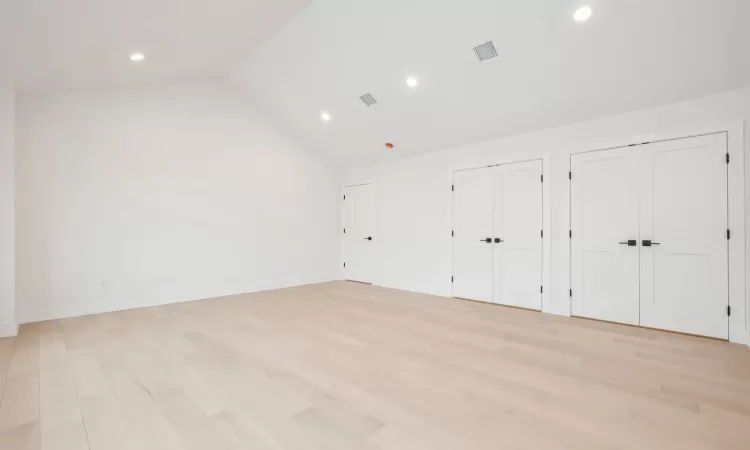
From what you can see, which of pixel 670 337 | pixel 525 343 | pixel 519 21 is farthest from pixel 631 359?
pixel 519 21

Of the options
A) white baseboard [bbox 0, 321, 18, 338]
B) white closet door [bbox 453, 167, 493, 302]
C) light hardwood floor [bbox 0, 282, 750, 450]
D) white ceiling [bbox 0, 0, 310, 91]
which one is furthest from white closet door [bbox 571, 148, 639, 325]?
white baseboard [bbox 0, 321, 18, 338]

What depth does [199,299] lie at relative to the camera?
19.0 ft

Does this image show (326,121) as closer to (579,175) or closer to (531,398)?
(579,175)

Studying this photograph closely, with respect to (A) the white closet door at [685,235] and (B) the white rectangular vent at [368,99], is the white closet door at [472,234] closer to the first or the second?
(B) the white rectangular vent at [368,99]

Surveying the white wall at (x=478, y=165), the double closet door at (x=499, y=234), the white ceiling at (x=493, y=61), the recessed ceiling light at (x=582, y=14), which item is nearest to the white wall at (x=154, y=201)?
the white ceiling at (x=493, y=61)

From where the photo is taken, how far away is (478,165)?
556cm

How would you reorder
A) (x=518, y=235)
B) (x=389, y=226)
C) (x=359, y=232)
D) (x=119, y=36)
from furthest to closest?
(x=359, y=232), (x=389, y=226), (x=518, y=235), (x=119, y=36)

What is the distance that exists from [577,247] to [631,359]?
5.75 feet

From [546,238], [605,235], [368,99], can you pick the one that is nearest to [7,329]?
[368,99]

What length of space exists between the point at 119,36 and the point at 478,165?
4.65 meters

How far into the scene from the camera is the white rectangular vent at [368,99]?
17.3 feet

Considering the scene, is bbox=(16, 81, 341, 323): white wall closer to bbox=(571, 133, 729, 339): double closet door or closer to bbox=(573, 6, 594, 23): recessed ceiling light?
bbox=(571, 133, 729, 339): double closet door

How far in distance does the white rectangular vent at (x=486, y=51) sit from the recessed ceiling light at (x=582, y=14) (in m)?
0.79

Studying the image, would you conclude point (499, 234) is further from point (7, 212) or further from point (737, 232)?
point (7, 212)
